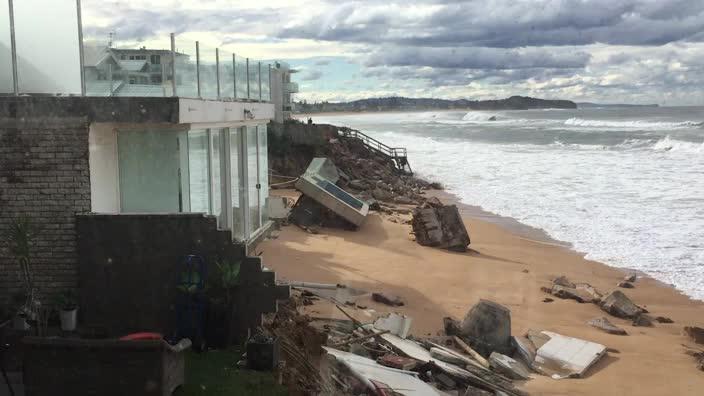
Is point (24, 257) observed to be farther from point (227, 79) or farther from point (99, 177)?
point (227, 79)

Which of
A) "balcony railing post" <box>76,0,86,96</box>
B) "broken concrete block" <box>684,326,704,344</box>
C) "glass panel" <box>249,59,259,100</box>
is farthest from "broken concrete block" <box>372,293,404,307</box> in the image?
"balcony railing post" <box>76,0,86,96</box>

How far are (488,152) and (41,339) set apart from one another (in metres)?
53.6

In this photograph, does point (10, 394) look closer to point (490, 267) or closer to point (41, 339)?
point (41, 339)

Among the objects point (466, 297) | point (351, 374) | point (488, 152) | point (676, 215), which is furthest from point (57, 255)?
point (488, 152)

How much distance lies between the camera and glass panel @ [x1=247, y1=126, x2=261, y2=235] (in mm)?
15594

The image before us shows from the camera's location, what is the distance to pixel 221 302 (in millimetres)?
8859

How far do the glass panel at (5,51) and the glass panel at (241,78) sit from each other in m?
5.55

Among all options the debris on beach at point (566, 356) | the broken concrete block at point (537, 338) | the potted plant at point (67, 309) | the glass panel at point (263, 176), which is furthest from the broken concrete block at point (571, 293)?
the potted plant at point (67, 309)

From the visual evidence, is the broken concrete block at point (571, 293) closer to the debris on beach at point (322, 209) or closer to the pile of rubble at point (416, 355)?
the pile of rubble at point (416, 355)

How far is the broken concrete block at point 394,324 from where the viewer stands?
10.9m

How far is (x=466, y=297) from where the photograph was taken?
48.1 feet

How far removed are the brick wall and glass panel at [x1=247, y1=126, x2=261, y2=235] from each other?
6538 millimetres

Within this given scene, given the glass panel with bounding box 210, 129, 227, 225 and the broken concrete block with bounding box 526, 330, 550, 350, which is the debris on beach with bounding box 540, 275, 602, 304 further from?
the glass panel with bounding box 210, 129, 227, 225

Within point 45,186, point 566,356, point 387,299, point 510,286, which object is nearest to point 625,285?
point 510,286
